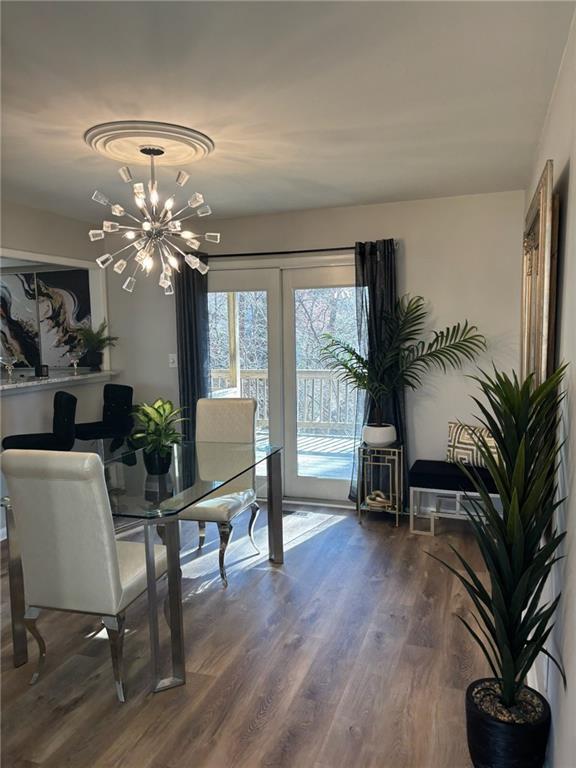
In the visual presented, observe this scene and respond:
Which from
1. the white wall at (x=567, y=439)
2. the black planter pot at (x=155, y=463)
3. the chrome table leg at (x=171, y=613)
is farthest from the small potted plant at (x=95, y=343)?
the white wall at (x=567, y=439)

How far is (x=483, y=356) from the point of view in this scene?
4.29m

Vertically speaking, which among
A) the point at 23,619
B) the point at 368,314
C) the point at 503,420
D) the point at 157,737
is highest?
the point at 368,314

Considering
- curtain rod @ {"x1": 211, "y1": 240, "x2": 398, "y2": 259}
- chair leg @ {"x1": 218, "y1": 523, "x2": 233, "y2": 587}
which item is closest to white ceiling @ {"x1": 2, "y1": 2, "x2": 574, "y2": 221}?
curtain rod @ {"x1": 211, "y1": 240, "x2": 398, "y2": 259}

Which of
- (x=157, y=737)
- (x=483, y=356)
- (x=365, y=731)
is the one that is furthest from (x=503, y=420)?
(x=483, y=356)

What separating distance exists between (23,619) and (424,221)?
379cm

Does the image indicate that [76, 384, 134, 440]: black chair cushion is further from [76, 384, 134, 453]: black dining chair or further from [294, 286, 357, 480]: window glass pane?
[294, 286, 357, 480]: window glass pane

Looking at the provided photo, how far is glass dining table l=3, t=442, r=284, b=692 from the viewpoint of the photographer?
242cm

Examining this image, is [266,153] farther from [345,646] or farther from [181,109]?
[345,646]

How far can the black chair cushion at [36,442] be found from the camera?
13.5ft

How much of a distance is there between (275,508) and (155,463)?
3.09 feet

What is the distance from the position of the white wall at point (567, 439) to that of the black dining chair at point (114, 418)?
3.86m

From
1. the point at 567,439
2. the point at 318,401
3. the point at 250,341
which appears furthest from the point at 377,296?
the point at 567,439

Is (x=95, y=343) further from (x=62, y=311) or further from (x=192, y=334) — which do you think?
(x=192, y=334)

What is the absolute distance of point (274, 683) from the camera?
245 cm
